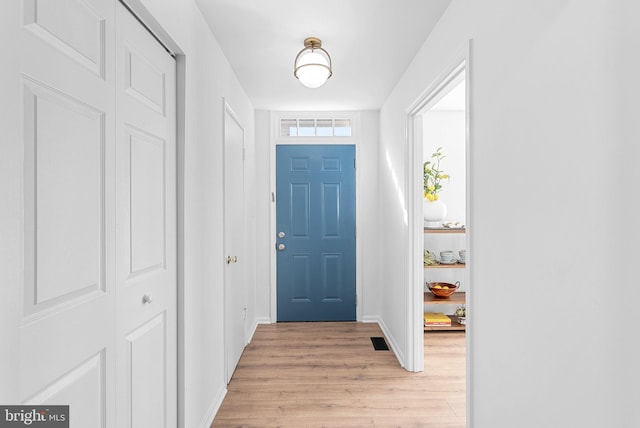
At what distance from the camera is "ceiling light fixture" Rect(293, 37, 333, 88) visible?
94.6 inches

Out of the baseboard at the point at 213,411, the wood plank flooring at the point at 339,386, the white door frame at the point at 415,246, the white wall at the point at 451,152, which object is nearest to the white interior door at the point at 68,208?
the baseboard at the point at 213,411

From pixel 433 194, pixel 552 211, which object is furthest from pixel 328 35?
pixel 433 194

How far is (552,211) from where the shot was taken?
116 centimetres

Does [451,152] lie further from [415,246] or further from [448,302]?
[415,246]

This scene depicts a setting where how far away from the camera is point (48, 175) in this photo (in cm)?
93

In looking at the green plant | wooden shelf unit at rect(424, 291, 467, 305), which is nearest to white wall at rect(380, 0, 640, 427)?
wooden shelf unit at rect(424, 291, 467, 305)

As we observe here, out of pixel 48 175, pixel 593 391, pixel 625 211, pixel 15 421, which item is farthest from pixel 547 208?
pixel 15 421

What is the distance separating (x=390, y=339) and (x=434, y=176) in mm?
1863

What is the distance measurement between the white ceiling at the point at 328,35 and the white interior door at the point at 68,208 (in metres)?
1.10

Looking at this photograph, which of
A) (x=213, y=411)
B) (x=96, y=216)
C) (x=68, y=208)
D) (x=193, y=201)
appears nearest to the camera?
(x=68, y=208)

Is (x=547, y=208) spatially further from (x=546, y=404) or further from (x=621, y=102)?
(x=546, y=404)

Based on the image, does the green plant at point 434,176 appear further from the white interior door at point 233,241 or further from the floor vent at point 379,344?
the white interior door at point 233,241

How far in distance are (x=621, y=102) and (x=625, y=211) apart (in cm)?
27

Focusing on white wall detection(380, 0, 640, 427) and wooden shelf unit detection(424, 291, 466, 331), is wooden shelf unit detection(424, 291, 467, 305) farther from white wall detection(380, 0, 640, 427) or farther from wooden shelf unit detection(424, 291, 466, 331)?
white wall detection(380, 0, 640, 427)
